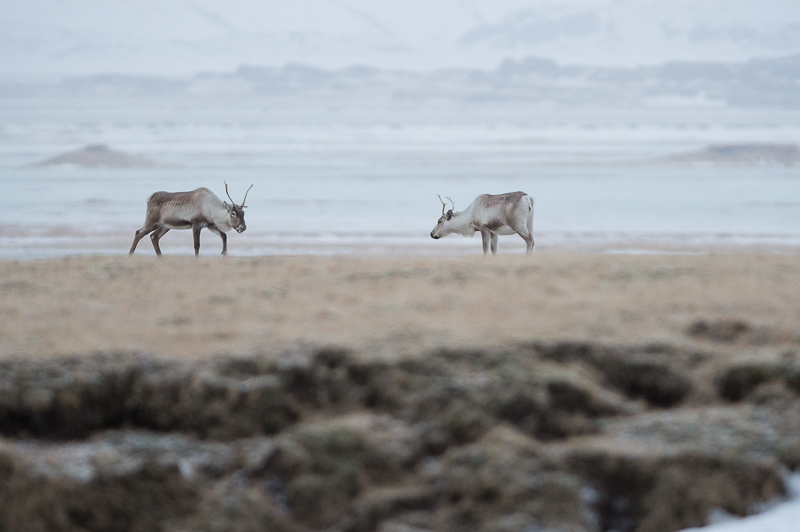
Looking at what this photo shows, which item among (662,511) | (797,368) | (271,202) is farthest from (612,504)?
(271,202)

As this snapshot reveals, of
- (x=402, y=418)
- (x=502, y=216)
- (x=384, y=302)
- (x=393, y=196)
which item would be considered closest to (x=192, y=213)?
(x=502, y=216)

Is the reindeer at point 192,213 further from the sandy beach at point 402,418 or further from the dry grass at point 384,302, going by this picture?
the sandy beach at point 402,418

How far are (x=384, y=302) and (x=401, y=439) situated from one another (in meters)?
2.15

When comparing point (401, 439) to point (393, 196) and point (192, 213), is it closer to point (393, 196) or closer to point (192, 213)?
point (192, 213)

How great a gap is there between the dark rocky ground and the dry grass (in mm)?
273

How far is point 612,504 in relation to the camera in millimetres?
5629

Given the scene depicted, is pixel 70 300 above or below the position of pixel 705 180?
below

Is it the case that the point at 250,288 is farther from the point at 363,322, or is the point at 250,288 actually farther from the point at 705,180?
the point at 705,180

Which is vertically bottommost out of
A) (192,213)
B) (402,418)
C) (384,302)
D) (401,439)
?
(401,439)

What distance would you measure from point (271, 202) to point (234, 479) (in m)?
25.1

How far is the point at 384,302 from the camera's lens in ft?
25.5

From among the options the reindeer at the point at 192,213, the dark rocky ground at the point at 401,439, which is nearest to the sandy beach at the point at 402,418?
the dark rocky ground at the point at 401,439

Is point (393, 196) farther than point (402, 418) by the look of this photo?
Yes

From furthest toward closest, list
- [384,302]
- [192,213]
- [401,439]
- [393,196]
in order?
[393,196] → [192,213] → [384,302] → [401,439]
